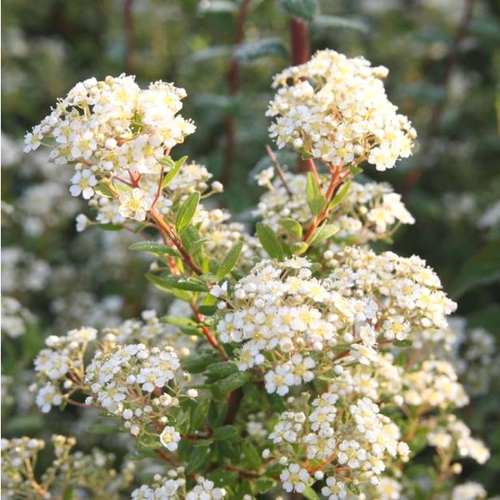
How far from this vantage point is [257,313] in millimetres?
1356

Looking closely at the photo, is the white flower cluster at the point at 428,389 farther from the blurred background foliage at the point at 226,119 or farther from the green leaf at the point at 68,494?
the green leaf at the point at 68,494

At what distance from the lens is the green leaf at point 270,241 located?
1.62 meters

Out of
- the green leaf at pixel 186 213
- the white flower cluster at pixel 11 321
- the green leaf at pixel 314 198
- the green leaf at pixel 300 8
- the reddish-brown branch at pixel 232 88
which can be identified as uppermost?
the reddish-brown branch at pixel 232 88

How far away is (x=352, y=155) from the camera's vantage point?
1519mm

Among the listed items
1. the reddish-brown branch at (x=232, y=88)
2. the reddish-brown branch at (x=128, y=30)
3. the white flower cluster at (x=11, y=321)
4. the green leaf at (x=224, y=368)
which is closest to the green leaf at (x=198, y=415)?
the green leaf at (x=224, y=368)

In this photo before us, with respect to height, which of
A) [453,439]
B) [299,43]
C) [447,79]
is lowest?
[453,439]

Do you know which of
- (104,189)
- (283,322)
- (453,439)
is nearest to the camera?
(283,322)

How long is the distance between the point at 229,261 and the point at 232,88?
1504 millimetres

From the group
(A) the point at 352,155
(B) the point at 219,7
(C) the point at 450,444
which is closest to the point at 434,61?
(B) the point at 219,7

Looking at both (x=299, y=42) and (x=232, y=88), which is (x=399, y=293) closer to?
(x=299, y=42)

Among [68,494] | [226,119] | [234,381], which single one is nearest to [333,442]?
[234,381]

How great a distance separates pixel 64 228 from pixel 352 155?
1966 mm

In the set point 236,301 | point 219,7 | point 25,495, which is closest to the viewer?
point 236,301

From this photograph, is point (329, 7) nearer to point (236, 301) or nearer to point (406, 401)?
point (406, 401)
